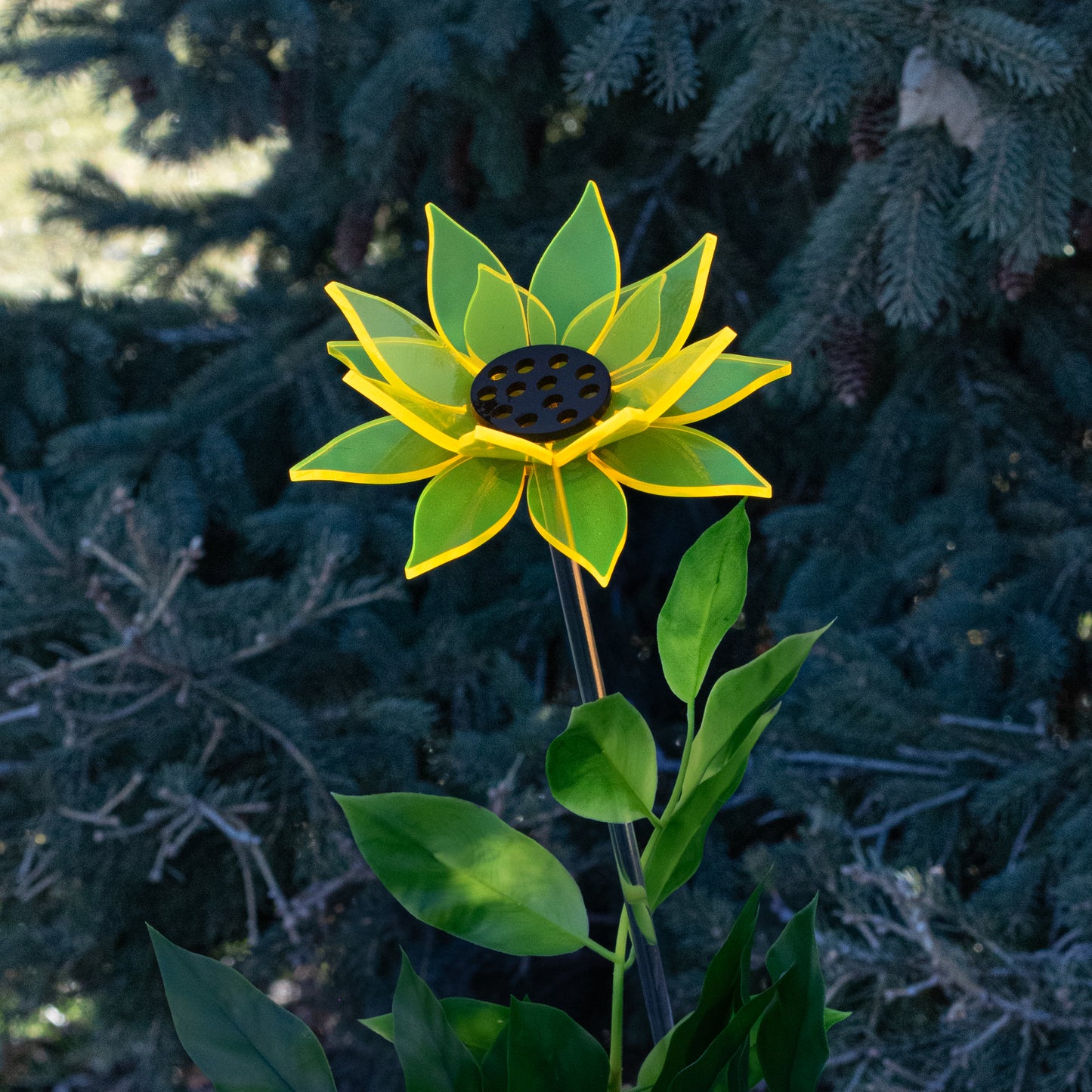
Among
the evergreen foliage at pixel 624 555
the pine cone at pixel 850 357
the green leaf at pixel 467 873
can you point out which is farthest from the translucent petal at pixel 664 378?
the pine cone at pixel 850 357

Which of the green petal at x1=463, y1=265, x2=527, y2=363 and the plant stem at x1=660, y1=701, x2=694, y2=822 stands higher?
the green petal at x1=463, y1=265, x2=527, y2=363

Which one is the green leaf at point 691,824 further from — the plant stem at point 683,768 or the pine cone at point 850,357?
the pine cone at point 850,357

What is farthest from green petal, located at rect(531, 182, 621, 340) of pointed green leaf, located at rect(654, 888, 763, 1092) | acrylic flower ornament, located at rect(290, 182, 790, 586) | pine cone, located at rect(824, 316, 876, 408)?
pine cone, located at rect(824, 316, 876, 408)

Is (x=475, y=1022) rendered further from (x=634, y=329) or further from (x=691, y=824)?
(x=634, y=329)

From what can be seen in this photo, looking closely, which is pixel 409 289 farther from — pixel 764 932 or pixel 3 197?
pixel 3 197

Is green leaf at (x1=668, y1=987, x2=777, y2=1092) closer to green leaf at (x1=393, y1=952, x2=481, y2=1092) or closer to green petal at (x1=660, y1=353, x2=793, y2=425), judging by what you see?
green leaf at (x1=393, y1=952, x2=481, y2=1092)

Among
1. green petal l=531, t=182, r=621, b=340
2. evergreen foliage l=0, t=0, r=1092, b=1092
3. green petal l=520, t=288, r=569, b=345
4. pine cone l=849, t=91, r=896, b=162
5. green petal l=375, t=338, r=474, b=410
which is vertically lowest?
evergreen foliage l=0, t=0, r=1092, b=1092

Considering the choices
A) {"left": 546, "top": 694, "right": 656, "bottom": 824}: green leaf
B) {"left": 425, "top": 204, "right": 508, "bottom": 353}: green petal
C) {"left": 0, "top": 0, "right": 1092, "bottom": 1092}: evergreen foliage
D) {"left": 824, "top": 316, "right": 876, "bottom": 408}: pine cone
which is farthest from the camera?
{"left": 824, "top": 316, "right": 876, "bottom": 408}: pine cone

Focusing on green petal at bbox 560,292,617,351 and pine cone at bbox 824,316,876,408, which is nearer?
green petal at bbox 560,292,617,351

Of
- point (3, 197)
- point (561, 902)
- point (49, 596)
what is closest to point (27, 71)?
point (49, 596)
